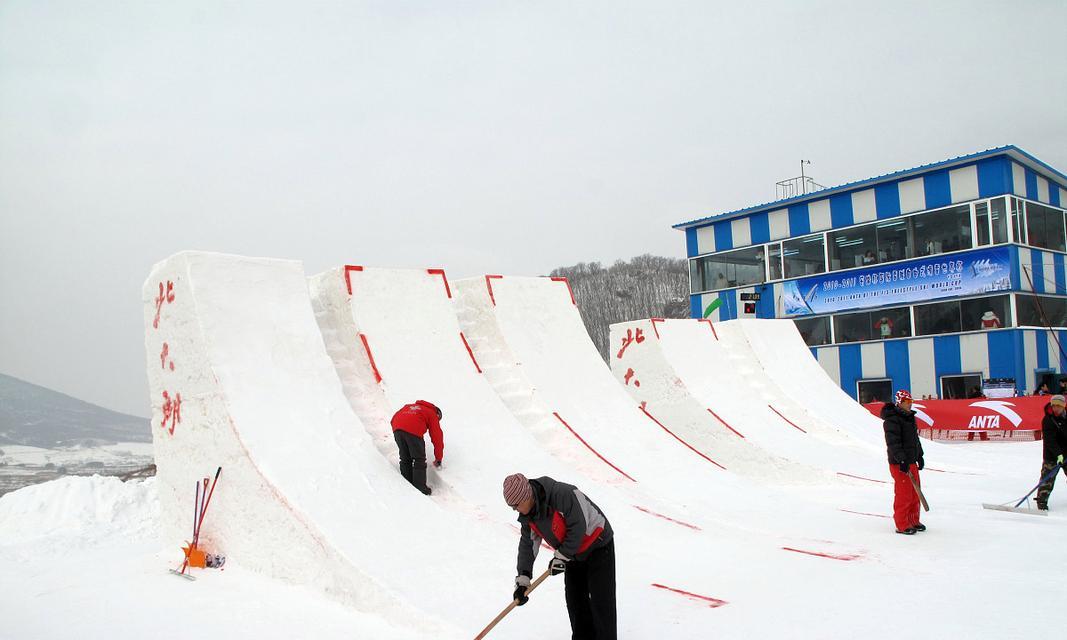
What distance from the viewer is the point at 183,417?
734 cm

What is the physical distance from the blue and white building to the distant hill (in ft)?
35.0

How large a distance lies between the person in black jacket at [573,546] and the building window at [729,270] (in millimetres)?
24987

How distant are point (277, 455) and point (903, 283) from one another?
893 inches

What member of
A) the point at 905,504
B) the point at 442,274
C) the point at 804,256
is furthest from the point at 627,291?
the point at 905,504

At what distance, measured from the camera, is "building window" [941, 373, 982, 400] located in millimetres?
22406

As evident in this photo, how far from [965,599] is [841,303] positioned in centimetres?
2204

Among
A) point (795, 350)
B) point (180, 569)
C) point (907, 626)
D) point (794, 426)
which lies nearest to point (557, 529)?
point (907, 626)

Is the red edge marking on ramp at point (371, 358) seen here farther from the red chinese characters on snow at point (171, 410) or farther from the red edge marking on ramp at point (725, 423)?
the red edge marking on ramp at point (725, 423)

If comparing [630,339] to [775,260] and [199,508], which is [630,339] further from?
[775,260]

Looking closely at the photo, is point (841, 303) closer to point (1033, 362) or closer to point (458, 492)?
point (1033, 362)

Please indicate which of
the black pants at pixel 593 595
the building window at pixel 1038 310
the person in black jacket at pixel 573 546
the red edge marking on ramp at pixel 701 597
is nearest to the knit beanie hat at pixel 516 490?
the person in black jacket at pixel 573 546

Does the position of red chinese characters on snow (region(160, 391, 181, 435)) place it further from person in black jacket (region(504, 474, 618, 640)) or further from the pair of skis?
person in black jacket (region(504, 474, 618, 640))

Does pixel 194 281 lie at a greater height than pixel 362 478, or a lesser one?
greater

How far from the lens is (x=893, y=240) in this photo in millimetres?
24562
